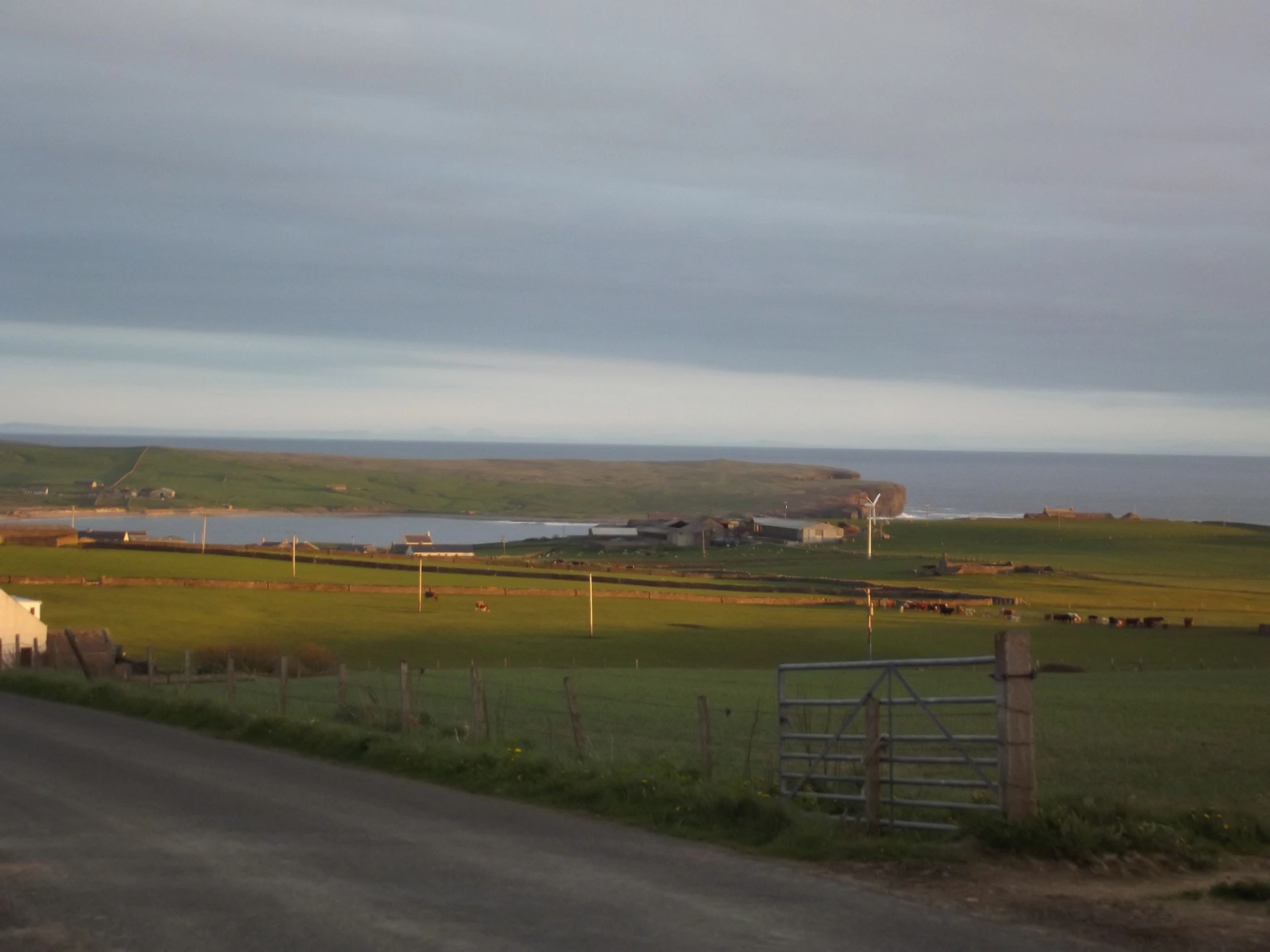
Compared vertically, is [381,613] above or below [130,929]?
below

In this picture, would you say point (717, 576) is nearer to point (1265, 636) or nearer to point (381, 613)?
point (381, 613)

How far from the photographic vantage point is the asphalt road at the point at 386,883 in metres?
7.94

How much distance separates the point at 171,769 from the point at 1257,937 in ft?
39.2

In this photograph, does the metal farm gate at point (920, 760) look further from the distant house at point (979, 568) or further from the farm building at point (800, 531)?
the farm building at point (800, 531)

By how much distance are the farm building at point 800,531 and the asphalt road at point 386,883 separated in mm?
128335

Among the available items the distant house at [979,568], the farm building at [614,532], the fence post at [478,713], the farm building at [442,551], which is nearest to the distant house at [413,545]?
the farm building at [442,551]

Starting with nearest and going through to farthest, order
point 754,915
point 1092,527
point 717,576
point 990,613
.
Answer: point 754,915
point 990,613
point 717,576
point 1092,527

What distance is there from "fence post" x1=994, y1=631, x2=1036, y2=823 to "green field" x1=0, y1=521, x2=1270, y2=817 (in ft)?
3.89

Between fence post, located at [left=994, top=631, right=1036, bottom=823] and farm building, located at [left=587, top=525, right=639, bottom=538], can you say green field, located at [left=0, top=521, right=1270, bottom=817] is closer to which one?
fence post, located at [left=994, top=631, right=1036, bottom=823]

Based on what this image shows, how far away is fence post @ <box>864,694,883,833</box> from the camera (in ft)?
35.9

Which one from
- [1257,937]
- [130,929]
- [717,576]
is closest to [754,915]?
[1257,937]

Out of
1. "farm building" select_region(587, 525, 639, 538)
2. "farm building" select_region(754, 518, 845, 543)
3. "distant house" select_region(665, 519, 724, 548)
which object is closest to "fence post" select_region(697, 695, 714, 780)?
"distant house" select_region(665, 519, 724, 548)

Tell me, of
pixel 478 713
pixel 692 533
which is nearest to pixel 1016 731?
pixel 478 713

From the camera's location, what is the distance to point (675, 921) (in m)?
8.35
